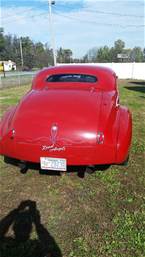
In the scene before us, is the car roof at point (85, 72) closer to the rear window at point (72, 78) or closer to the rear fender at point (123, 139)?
the rear window at point (72, 78)

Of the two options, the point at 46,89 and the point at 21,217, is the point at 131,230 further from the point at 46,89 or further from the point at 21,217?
the point at 46,89

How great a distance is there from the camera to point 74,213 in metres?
3.48

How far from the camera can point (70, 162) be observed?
386cm

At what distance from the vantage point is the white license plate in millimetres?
3882

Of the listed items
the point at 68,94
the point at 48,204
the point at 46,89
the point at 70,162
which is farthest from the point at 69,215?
the point at 46,89

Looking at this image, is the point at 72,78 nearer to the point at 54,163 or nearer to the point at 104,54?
the point at 54,163

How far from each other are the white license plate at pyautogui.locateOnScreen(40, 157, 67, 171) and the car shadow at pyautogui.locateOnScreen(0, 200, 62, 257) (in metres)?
0.60

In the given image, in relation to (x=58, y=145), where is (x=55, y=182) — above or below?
below

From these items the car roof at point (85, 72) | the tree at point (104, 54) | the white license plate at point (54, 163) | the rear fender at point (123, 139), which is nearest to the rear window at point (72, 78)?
the car roof at point (85, 72)

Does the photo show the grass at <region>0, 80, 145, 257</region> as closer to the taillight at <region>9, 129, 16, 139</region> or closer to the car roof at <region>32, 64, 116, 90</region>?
the taillight at <region>9, 129, 16, 139</region>

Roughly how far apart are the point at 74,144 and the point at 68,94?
3.11ft

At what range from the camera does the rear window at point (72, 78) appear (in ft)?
16.8

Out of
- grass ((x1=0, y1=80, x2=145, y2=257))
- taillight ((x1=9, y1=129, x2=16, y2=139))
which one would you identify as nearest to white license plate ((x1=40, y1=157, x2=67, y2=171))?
grass ((x1=0, y1=80, x2=145, y2=257))

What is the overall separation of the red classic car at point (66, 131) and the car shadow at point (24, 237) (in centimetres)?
74
